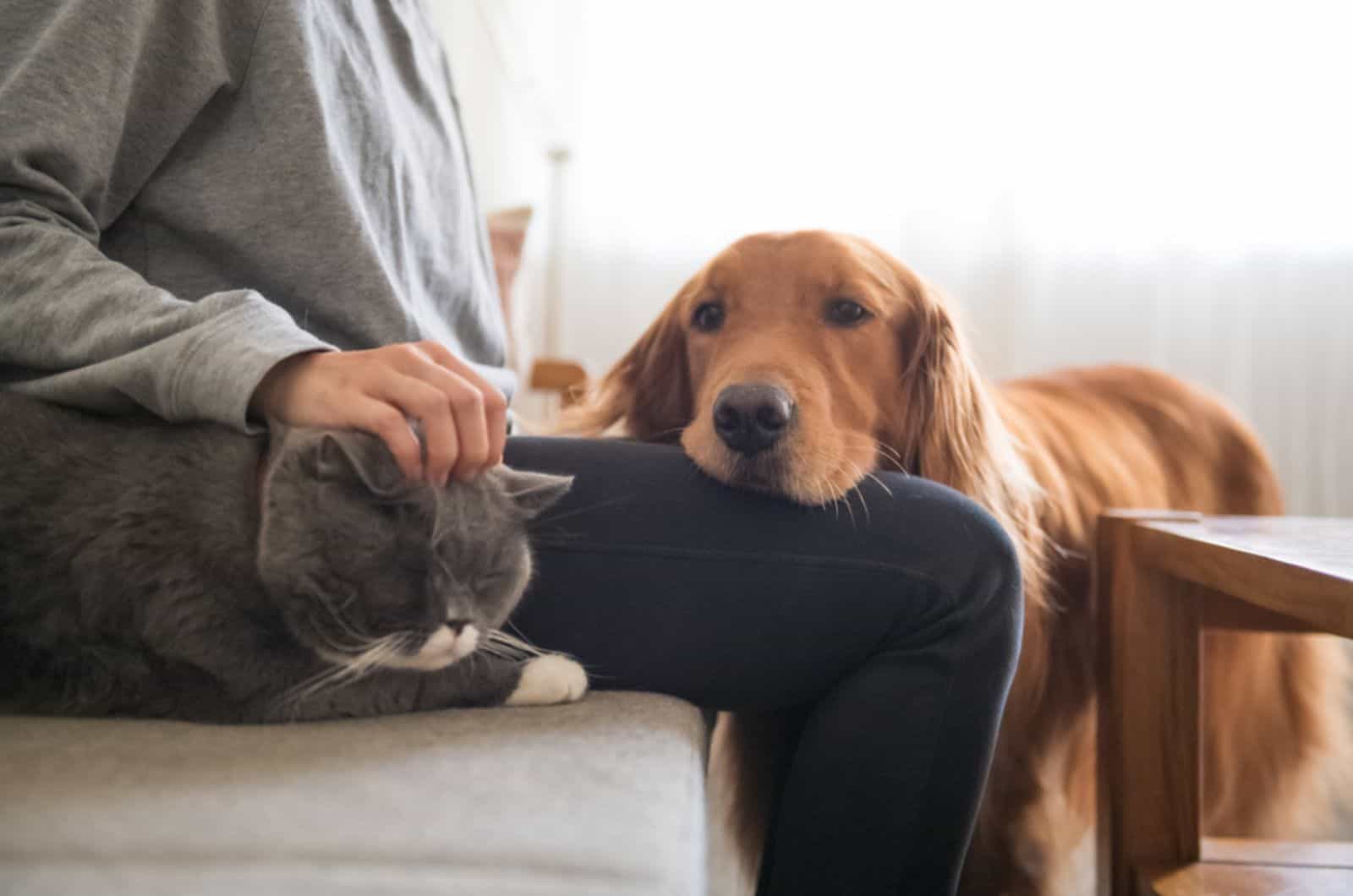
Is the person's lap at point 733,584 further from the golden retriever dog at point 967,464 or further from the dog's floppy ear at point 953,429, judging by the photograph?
the dog's floppy ear at point 953,429

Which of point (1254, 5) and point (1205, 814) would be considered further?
point (1254, 5)

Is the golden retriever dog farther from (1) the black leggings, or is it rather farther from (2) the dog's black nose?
(1) the black leggings

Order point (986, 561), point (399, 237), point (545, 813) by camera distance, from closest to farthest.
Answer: point (545, 813)
point (986, 561)
point (399, 237)

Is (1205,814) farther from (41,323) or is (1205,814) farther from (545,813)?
(41,323)

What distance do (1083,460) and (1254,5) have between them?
5.62 feet

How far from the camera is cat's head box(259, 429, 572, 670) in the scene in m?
0.73

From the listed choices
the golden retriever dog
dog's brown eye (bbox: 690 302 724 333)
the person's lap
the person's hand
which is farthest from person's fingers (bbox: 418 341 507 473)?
dog's brown eye (bbox: 690 302 724 333)

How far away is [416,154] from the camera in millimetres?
1216

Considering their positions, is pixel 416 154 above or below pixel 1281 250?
above

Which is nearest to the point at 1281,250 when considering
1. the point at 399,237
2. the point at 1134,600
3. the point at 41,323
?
the point at 1134,600

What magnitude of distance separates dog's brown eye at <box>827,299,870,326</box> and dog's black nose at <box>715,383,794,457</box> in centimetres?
22

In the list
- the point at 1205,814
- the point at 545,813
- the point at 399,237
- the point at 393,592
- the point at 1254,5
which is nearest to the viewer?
the point at 545,813

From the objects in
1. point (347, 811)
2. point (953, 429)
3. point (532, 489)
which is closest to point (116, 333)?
point (532, 489)

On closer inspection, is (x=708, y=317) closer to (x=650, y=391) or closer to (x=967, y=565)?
(x=650, y=391)
